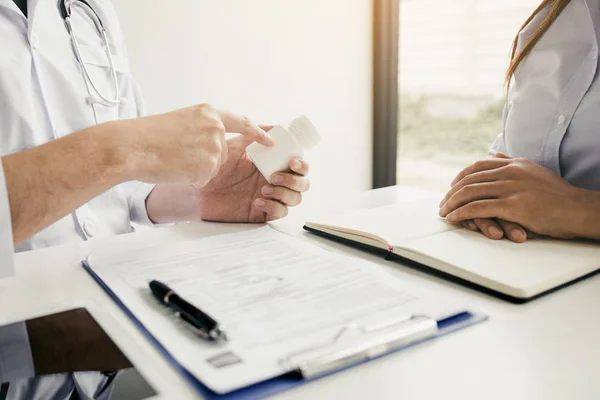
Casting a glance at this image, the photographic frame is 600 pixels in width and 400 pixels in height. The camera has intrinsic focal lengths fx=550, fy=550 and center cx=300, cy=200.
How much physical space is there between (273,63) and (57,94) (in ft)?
3.77

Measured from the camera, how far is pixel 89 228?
0.97m

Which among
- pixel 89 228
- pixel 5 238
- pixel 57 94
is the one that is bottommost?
pixel 89 228

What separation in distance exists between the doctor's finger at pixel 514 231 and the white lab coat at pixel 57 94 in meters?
0.69

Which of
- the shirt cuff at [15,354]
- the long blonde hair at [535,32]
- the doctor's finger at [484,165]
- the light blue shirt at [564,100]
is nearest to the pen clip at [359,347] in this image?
the shirt cuff at [15,354]

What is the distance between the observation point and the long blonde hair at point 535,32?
0.88 m

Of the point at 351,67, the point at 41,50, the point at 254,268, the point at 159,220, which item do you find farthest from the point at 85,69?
the point at 351,67

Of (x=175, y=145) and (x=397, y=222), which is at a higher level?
(x=175, y=145)

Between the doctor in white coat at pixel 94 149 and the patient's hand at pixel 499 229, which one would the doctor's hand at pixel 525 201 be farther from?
the doctor in white coat at pixel 94 149

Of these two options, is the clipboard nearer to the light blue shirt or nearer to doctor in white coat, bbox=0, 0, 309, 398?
doctor in white coat, bbox=0, 0, 309, 398

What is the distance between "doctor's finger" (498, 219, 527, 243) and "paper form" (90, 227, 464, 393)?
211 millimetres

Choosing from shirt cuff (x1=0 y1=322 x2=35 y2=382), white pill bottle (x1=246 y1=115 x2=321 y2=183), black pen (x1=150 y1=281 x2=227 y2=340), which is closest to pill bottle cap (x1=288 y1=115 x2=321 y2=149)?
white pill bottle (x1=246 y1=115 x2=321 y2=183)

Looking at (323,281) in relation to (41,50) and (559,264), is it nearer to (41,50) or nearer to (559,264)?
(559,264)

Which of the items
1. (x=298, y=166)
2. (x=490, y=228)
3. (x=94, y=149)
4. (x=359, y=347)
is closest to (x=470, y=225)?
(x=490, y=228)

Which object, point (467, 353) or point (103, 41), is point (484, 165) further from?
point (103, 41)
